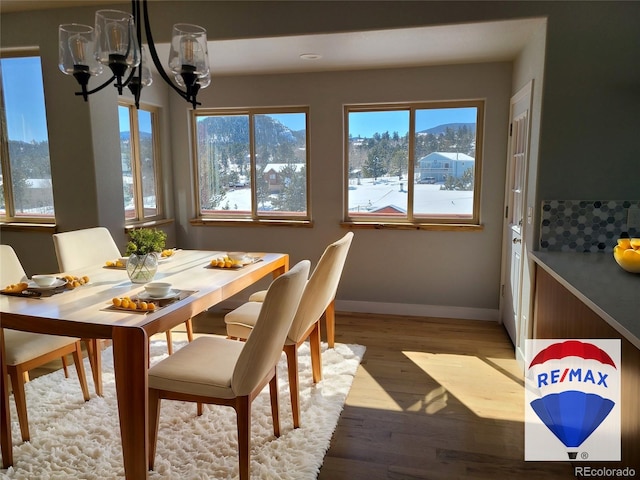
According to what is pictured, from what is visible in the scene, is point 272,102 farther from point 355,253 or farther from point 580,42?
point 580,42

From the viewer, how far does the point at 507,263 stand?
3754 millimetres

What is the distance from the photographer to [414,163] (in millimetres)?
4133

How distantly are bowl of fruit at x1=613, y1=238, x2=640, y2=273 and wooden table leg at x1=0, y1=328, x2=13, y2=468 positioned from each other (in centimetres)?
279

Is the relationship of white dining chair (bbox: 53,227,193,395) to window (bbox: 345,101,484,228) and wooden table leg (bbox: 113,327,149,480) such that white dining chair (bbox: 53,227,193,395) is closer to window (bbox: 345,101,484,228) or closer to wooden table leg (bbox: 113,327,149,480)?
wooden table leg (bbox: 113,327,149,480)

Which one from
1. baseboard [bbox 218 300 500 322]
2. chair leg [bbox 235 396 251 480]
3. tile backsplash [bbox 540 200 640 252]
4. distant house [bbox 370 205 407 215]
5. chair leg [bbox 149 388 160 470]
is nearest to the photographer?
chair leg [bbox 235 396 251 480]

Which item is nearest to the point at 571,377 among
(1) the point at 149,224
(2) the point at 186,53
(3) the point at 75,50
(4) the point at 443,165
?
(2) the point at 186,53

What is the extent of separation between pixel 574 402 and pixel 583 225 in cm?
118

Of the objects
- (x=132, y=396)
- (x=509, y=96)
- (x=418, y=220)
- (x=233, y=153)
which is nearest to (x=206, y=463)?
(x=132, y=396)

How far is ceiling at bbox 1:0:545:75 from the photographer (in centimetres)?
297

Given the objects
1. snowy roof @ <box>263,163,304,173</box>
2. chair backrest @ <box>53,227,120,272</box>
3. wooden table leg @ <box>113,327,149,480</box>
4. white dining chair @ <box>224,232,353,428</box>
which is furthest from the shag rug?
snowy roof @ <box>263,163,304,173</box>

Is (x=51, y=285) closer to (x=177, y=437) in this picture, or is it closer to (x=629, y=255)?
(x=177, y=437)

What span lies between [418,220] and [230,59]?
84.2 inches

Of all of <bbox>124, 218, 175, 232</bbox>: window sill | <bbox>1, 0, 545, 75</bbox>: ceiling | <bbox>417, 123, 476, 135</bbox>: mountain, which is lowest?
<bbox>124, 218, 175, 232</bbox>: window sill

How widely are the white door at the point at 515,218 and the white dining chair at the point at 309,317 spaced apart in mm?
1360
